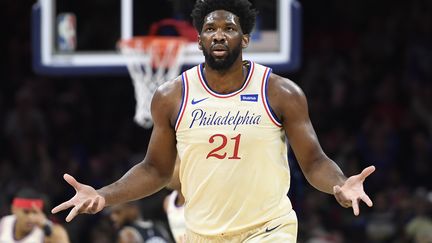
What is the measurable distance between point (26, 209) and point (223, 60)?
3.99m

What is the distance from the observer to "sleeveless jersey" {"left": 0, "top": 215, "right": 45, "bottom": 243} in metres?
8.78

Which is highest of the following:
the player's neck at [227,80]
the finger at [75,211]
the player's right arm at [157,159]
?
the player's neck at [227,80]

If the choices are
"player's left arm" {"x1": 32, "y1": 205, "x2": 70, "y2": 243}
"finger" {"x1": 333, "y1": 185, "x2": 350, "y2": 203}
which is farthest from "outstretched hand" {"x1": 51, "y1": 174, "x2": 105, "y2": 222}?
"player's left arm" {"x1": 32, "y1": 205, "x2": 70, "y2": 243}

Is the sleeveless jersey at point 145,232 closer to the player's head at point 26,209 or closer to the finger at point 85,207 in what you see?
the player's head at point 26,209

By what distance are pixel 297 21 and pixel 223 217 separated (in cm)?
451

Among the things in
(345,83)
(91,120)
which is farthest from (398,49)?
(91,120)

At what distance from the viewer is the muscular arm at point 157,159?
5.32 m

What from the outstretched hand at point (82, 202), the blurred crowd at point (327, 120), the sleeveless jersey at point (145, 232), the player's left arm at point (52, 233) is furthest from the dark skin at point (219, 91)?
the blurred crowd at point (327, 120)

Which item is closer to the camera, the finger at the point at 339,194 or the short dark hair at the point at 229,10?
the finger at the point at 339,194

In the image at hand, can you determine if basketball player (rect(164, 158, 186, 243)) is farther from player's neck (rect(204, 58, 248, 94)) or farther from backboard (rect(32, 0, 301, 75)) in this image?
player's neck (rect(204, 58, 248, 94))

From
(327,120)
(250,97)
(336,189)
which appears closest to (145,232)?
(327,120)

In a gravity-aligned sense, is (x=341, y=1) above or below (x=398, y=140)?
above

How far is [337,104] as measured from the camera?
13.2 m

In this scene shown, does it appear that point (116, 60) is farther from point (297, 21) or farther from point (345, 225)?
point (345, 225)
